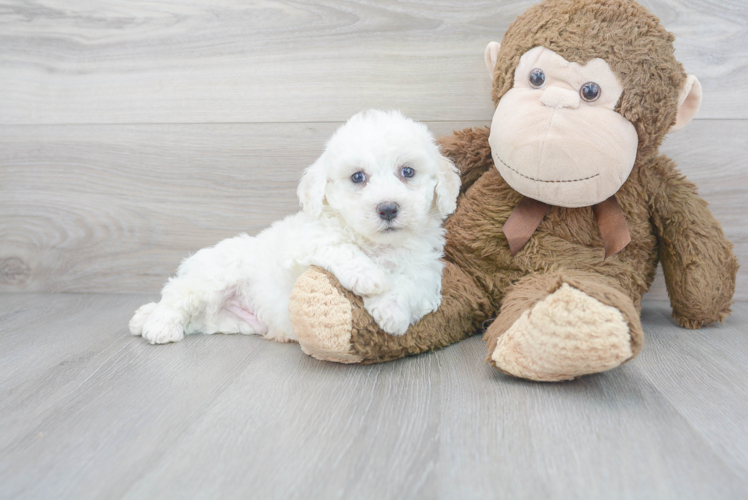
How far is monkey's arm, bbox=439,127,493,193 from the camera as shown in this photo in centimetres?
151

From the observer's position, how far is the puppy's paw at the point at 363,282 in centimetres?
117

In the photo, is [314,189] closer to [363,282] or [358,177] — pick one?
[358,177]

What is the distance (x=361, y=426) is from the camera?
3.09ft

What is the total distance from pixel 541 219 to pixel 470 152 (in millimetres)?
281

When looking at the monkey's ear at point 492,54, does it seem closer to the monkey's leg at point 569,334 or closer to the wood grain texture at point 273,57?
the wood grain texture at point 273,57

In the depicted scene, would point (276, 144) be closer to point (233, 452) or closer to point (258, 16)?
point (258, 16)

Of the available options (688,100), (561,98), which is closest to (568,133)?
(561,98)

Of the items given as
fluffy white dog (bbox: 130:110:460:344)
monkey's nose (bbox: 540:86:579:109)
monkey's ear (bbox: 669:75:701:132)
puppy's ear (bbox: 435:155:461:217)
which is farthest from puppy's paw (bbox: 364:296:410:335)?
monkey's ear (bbox: 669:75:701:132)

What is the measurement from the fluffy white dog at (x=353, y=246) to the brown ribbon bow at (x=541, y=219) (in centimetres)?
18

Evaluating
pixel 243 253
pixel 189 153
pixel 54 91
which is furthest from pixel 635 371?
pixel 54 91

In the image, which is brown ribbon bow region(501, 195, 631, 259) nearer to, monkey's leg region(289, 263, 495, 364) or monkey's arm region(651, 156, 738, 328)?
monkey's arm region(651, 156, 738, 328)

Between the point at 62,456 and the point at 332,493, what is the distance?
1.50 ft

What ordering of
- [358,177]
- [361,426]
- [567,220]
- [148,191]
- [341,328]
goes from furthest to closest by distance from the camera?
[148,191] < [567,220] < [358,177] < [341,328] < [361,426]

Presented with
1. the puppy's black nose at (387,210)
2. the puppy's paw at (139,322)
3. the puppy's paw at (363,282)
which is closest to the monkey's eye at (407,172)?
the puppy's black nose at (387,210)
